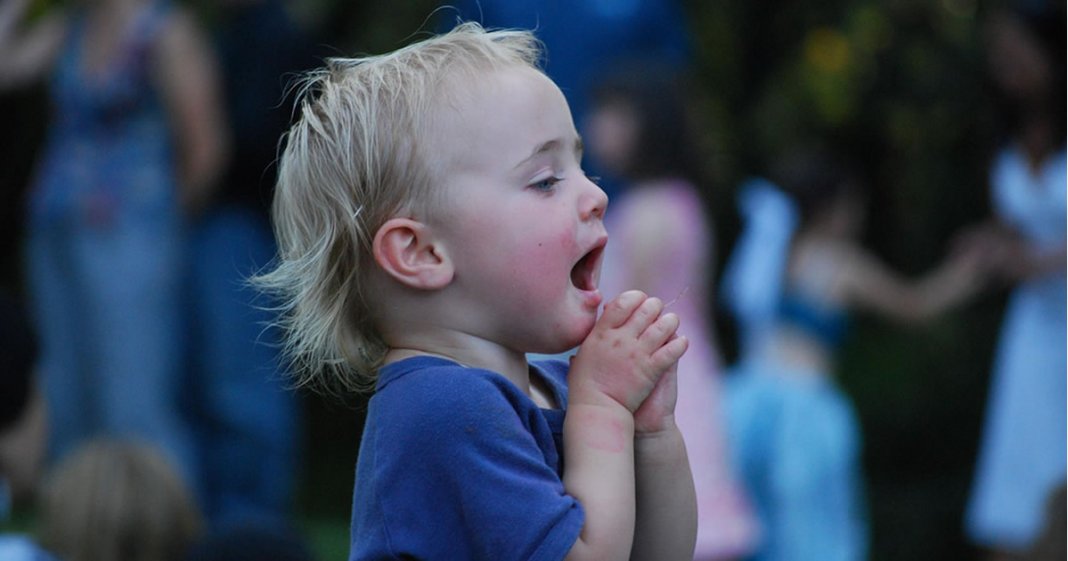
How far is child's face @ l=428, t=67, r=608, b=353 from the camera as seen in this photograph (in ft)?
5.17

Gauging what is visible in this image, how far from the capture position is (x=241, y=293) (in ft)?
16.7

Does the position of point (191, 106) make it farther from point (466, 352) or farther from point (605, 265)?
point (466, 352)

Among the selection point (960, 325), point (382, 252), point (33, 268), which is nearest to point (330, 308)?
point (382, 252)

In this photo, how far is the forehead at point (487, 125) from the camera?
159 cm

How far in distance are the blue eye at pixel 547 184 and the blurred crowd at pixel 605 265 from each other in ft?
9.37

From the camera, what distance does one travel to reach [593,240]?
63.4 inches

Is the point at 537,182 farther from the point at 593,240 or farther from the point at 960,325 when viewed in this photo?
the point at 960,325

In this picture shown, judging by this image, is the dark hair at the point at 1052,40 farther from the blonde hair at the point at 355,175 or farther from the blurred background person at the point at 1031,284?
the blonde hair at the point at 355,175

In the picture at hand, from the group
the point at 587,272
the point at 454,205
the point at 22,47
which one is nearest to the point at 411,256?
the point at 454,205

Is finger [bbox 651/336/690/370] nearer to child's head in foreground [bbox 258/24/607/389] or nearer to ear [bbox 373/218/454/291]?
child's head in foreground [bbox 258/24/607/389]

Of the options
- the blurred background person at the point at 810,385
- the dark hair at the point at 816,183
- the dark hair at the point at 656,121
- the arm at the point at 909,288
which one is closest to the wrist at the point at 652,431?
the dark hair at the point at 656,121

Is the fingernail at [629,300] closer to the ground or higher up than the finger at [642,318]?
higher up

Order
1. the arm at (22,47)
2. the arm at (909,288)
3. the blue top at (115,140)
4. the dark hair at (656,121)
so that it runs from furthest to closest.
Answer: the arm at (909,288)
the arm at (22,47)
the blue top at (115,140)
the dark hair at (656,121)

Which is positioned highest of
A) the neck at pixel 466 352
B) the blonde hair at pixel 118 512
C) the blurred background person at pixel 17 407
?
the neck at pixel 466 352
